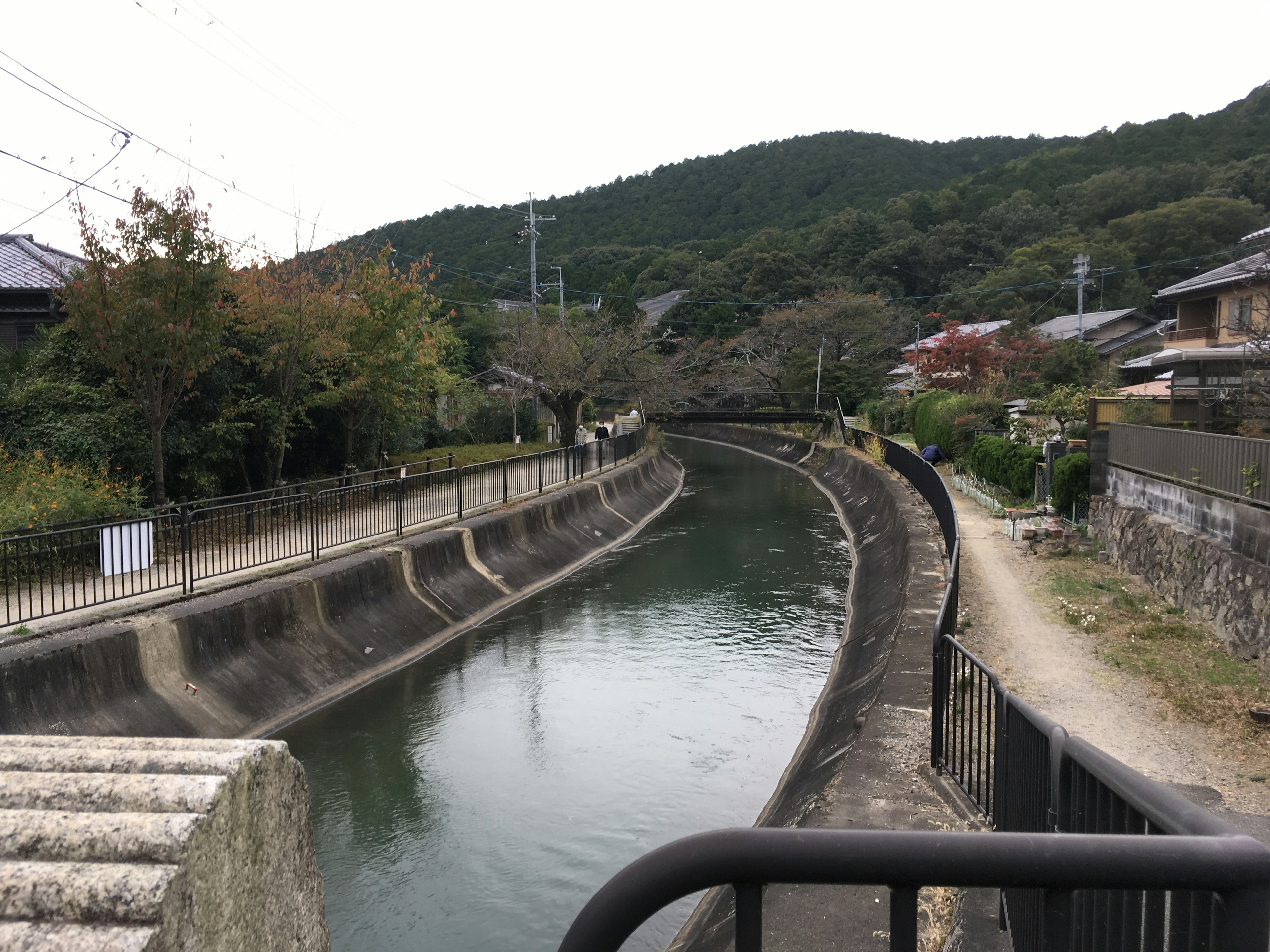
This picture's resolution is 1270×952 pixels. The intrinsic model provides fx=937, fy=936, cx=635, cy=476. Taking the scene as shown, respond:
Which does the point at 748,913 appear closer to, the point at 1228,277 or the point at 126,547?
the point at 126,547

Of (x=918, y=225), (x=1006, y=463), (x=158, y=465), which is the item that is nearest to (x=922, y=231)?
(x=918, y=225)

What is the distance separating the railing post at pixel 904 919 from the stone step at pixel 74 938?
1695mm

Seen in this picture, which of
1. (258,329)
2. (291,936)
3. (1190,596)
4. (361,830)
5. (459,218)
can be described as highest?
(459,218)

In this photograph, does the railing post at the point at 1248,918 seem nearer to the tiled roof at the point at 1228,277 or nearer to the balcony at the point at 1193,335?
the tiled roof at the point at 1228,277

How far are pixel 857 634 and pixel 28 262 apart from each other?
881 inches

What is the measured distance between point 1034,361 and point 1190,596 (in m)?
35.0

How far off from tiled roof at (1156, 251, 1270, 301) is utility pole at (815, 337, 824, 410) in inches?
902

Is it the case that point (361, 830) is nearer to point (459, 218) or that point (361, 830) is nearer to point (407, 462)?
point (407, 462)

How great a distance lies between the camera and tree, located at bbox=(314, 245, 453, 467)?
67.1 feet

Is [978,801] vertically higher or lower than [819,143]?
lower

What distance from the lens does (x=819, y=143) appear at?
120750 millimetres

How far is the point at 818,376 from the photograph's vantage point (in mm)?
57594

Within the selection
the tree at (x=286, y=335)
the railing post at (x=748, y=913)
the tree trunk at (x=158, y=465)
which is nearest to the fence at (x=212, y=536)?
the tree trunk at (x=158, y=465)

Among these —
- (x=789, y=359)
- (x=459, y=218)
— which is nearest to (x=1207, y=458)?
(x=789, y=359)
